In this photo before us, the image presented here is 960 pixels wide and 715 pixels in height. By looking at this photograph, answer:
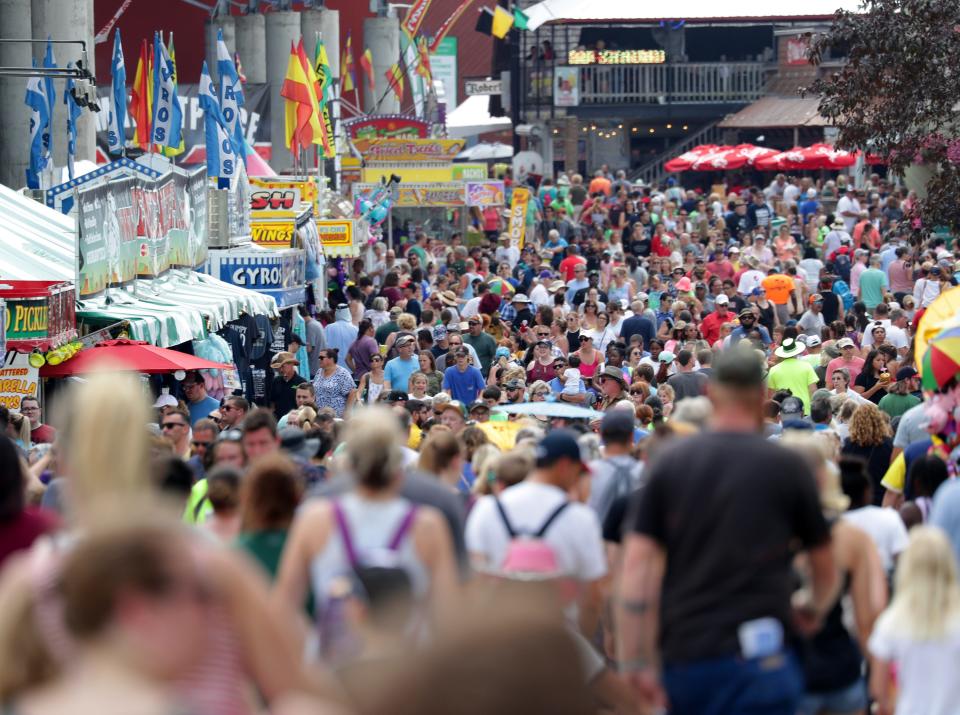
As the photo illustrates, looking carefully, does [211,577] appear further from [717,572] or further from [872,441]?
[872,441]

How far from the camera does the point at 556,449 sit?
642cm

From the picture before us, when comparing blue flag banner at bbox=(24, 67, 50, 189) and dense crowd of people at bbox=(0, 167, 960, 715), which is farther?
blue flag banner at bbox=(24, 67, 50, 189)

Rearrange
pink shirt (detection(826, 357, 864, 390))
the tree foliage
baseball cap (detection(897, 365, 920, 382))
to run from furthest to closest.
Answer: the tree foliage < pink shirt (detection(826, 357, 864, 390)) < baseball cap (detection(897, 365, 920, 382))

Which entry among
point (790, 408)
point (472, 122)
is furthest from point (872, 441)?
point (472, 122)

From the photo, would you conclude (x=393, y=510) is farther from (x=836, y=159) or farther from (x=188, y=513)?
(x=836, y=159)

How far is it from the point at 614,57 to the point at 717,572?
168 feet

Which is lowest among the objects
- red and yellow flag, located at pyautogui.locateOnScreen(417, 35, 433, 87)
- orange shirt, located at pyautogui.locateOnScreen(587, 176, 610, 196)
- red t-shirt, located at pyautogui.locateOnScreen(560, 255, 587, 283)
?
red t-shirt, located at pyautogui.locateOnScreen(560, 255, 587, 283)

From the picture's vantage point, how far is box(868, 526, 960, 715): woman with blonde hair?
5.77 m

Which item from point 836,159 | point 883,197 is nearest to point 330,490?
point 883,197

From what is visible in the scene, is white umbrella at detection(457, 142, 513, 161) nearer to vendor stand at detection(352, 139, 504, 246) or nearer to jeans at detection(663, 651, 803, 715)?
vendor stand at detection(352, 139, 504, 246)

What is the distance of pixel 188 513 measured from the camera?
740 cm

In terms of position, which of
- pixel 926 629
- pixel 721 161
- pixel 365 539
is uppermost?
pixel 721 161

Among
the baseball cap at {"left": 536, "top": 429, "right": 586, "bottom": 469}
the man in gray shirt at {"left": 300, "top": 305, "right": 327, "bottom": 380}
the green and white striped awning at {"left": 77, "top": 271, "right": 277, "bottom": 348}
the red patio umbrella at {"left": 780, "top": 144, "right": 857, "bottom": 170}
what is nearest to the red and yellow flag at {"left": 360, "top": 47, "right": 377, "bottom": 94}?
the red patio umbrella at {"left": 780, "top": 144, "right": 857, "bottom": 170}

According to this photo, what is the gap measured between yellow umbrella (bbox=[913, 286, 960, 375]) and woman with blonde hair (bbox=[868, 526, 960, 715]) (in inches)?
155
